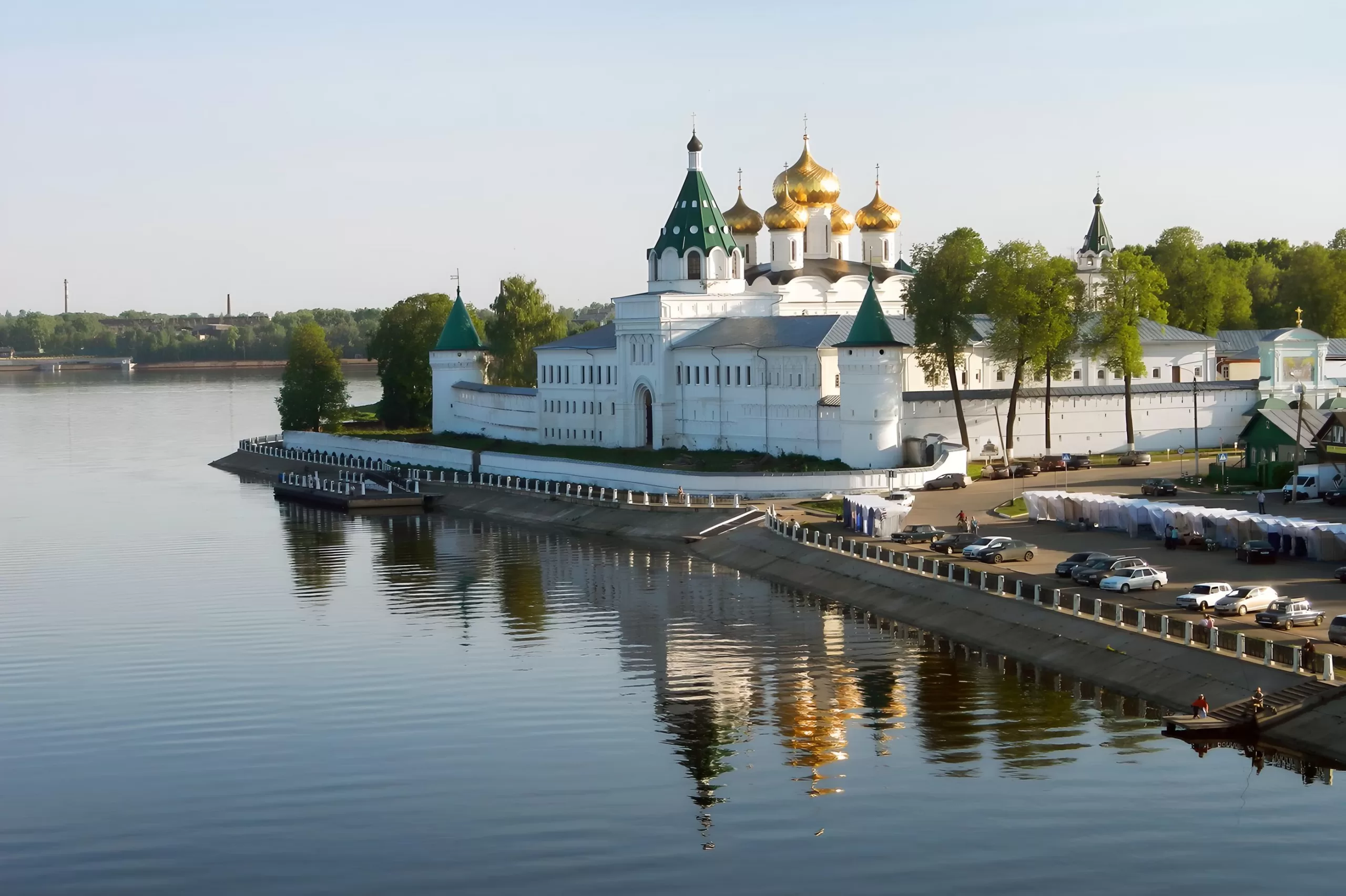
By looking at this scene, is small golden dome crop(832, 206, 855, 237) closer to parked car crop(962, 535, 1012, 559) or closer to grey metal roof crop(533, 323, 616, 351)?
grey metal roof crop(533, 323, 616, 351)

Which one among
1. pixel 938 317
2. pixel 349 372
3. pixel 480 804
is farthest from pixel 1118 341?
pixel 349 372

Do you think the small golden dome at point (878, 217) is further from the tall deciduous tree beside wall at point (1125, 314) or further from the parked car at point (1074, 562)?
the parked car at point (1074, 562)

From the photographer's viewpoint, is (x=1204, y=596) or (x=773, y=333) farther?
(x=773, y=333)

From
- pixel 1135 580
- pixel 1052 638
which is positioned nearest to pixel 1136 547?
pixel 1135 580

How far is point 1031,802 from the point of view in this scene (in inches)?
966

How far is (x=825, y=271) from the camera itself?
72750mm

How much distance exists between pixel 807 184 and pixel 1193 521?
35.8 meters

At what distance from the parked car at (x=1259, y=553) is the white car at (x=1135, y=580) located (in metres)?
3.08

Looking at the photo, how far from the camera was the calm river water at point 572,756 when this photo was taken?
22.3 metres

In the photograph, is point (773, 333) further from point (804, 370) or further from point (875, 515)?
point (875, 515)

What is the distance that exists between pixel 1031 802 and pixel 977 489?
29610 mm

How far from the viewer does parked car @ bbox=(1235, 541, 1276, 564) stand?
3788 cm

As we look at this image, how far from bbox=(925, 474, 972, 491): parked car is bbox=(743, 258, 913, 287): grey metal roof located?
17983 millimetres

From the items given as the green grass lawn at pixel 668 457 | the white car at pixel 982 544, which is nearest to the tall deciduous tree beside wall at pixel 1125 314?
the green grass lawn at pixel 668 457
